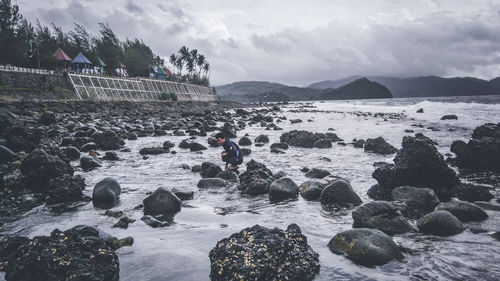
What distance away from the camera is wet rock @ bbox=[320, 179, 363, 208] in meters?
5.51

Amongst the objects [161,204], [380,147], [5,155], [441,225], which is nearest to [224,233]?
[161,204]

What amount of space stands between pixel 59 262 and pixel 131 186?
3994 mm

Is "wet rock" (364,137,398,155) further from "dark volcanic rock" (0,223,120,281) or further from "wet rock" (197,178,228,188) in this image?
"dark volcanic rock" (0,223,120,281)

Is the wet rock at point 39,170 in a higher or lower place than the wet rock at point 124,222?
higher

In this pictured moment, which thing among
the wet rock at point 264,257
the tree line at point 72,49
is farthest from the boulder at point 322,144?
the tree line at point 72,49

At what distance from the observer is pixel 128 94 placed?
48.0 m

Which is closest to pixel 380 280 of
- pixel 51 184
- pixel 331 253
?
pixel 331 253

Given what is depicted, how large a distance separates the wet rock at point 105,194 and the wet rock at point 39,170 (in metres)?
1.54

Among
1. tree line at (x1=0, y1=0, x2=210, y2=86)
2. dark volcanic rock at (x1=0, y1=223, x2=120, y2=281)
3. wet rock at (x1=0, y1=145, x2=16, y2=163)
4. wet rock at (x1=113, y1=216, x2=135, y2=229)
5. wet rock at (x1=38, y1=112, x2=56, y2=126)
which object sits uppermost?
tree line at (x1=0, y1=0, x2=210, y2=86)

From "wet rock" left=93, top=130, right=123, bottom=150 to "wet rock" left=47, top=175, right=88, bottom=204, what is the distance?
5605mm

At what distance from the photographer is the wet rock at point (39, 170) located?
6152mm

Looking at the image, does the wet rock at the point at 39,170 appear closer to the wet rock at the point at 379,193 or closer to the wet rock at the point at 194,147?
the wet rock at the point at 194,147

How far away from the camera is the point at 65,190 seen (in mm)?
5520

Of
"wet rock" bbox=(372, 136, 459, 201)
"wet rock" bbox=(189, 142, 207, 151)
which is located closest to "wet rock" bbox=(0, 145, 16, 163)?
"wet rock" bbox=(189, 142, 207, 151)
